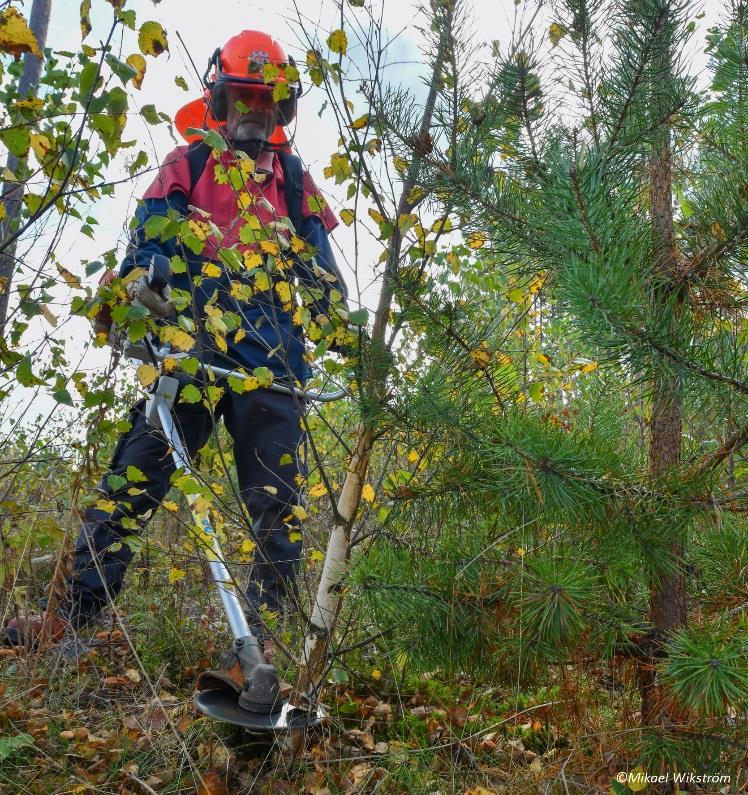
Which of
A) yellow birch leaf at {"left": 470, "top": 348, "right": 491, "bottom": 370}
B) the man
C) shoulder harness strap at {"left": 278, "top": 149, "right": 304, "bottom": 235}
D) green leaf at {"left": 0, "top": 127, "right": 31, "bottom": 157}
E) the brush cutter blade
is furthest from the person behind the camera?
shoulder harness strap at {"left": 278, "top": 149, "right": 304, "bottom": 235}

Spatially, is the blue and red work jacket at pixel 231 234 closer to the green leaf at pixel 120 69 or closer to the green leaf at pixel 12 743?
the green leaf at pixel 120 69

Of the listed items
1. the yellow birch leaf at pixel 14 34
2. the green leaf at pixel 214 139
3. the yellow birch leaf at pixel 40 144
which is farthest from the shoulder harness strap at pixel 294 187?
the yellow birch leaf at pixel 14 34

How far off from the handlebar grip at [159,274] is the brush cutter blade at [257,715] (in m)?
1.40

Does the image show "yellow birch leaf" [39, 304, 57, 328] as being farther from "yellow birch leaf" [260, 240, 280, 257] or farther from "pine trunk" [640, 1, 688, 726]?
"pine trunk" [640, 1, 688, 726]

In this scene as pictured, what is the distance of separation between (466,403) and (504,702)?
154cm

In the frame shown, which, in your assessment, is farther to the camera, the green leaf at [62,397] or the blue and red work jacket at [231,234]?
the blue and red work jacket at [231,234]

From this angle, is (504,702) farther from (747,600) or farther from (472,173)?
(472,173)

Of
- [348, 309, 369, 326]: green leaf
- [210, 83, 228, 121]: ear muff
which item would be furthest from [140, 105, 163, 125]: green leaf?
[210, 83, 228, 121]: ear muff

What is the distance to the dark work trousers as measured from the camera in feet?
10.7

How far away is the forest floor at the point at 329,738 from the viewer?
6.85 ft

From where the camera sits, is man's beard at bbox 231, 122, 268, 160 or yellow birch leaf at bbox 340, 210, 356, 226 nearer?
yellow birch leaf at bbox 340, 210, 356, 226

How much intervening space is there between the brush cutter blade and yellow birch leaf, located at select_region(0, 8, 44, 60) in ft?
5.90

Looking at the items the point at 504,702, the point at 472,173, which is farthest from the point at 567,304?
the point at 504,702

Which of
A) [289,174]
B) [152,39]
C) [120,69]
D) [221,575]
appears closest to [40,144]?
[120,69]
